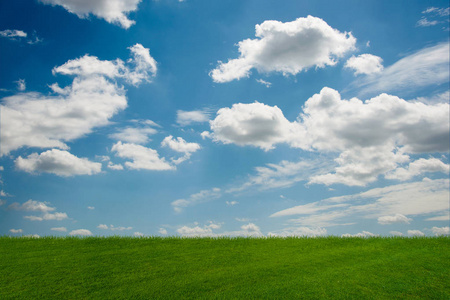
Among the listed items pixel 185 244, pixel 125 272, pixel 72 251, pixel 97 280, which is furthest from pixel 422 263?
pixel 72 251

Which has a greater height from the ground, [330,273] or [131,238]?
[131,238]

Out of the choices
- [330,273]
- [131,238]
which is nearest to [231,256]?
[330,273]

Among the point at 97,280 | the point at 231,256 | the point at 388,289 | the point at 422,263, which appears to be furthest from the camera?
the point at 231,256

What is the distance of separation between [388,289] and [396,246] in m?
6.72

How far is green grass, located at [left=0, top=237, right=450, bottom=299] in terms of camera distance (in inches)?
533

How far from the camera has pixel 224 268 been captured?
52.3ft

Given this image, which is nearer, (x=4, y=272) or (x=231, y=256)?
(x=4, y=272)

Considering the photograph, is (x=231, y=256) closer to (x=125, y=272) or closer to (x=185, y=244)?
(x=185, y=244)

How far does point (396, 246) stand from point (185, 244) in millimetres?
12323

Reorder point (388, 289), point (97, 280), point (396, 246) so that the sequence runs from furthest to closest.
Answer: point (396, 246)
point (97, 280)
point (388, 289)

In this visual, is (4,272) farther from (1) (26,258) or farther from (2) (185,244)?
(2) (185,244)

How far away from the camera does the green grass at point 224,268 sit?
13.5 metres

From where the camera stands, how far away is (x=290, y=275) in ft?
48.9

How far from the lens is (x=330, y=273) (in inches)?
598
